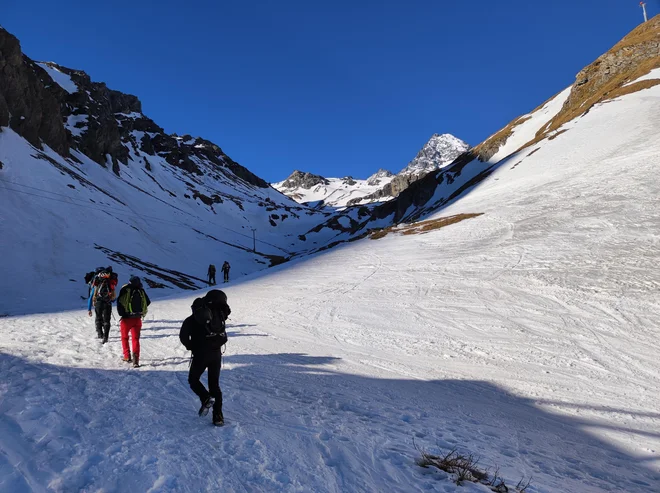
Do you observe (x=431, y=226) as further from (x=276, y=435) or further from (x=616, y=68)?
(x=616, y=68)

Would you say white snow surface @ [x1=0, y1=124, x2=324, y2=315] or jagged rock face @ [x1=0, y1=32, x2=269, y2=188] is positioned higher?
jagged rock face @ [x1=0, y1=32, x2=269, y2=188]

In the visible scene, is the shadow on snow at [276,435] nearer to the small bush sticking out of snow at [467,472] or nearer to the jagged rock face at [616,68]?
the small bush sticking out of snow at [467,472]

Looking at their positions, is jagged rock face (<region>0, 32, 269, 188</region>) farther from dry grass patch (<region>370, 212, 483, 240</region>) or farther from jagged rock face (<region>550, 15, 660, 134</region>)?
jagged rock face (<region>550, 15, 660, 134</region>)

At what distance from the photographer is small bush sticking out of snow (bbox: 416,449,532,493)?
4.04 m

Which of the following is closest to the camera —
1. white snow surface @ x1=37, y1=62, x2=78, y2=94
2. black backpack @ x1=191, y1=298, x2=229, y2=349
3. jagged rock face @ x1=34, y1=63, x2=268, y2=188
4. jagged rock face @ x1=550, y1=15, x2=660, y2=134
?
black backpack @ x1=191, y1=298, x2=229, y2=349

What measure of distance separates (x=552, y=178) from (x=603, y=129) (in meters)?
13.8

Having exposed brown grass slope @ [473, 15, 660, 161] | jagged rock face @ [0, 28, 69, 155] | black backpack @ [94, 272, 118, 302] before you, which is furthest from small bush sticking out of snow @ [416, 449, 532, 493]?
jagged rock face @ [0, 28, 69, 155]

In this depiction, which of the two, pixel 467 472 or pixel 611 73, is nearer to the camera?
pixel 467 472

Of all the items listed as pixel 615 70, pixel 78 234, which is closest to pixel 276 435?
pixel 78 234

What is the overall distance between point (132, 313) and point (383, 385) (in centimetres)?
618

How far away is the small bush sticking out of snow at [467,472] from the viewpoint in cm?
404

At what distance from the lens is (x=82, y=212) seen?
40.4m

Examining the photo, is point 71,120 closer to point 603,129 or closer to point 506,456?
point 603,129

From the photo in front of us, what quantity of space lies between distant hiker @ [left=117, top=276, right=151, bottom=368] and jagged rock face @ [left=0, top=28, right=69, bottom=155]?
5884cm
